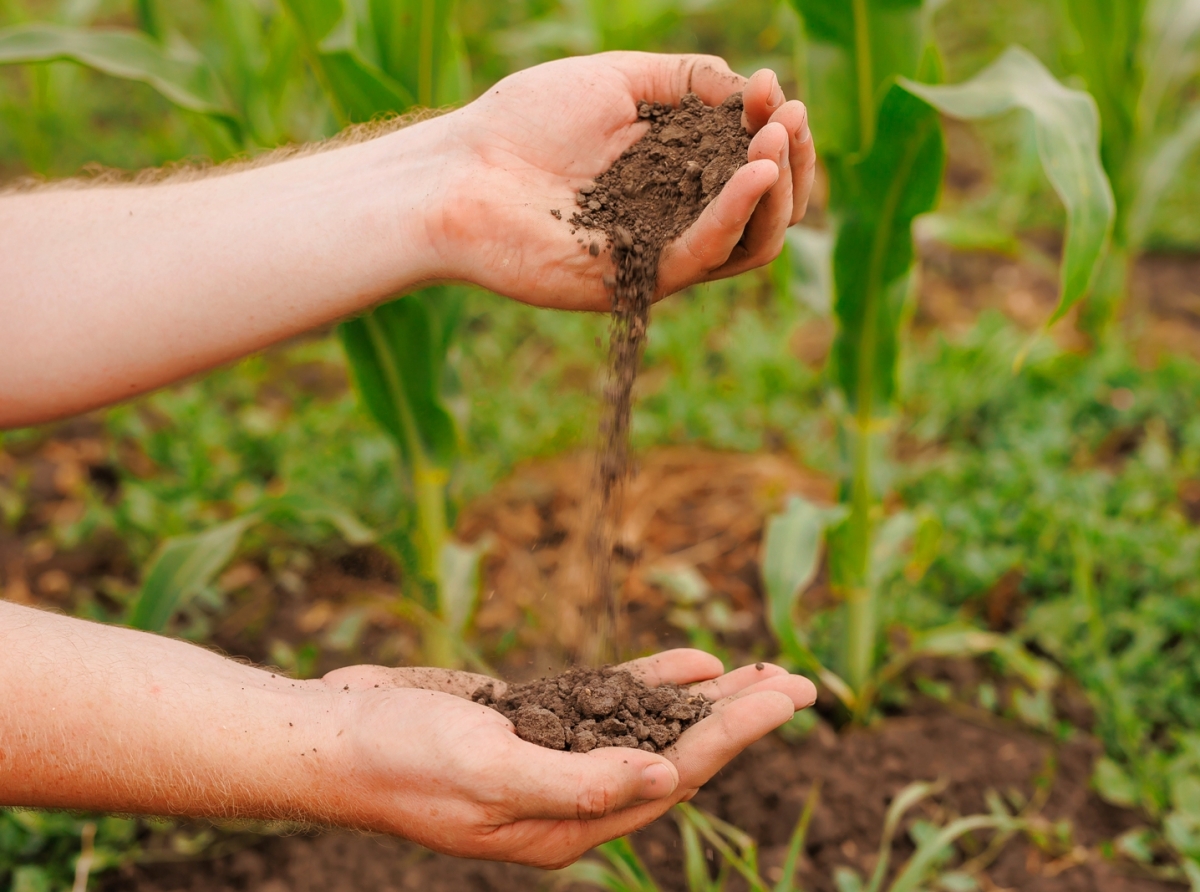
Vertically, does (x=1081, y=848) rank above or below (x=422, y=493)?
below

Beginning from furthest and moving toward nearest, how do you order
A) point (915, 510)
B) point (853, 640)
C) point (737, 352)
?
point (737, 352) < point (915, 510) < point (853, 640)

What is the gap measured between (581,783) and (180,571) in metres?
0.98

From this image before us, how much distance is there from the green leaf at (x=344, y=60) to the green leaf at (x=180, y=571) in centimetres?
75

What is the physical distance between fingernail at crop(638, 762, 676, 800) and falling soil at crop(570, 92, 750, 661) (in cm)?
53

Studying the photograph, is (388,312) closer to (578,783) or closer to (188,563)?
(188,563)

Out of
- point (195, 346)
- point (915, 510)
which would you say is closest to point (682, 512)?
point (915, 510)

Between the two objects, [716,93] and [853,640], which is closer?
[716,93]

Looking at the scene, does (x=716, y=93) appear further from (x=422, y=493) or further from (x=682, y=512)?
(x=682, y=512)

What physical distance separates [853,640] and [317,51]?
1.43 meters

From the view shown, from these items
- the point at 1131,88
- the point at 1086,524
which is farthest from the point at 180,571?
the point at 1131,88

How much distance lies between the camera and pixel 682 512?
8.24ft

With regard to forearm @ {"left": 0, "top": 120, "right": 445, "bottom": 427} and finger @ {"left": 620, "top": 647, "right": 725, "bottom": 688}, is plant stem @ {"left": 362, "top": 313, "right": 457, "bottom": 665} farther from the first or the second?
finger @ {"left": 620, "top": 647, "right": 725, "bottom": 688}

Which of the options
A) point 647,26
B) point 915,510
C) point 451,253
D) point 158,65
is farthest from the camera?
point 647,26

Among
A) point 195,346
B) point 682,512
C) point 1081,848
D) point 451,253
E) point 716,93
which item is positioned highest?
point 716,93
